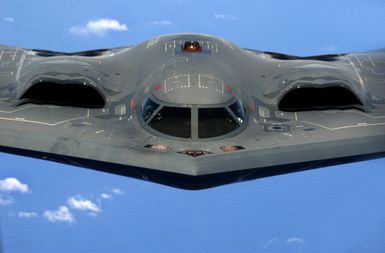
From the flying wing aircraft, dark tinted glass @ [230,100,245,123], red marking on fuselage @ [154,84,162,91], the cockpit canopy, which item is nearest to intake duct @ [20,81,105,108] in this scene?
the flying wing aircraft

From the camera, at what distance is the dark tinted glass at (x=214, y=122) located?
54.1ft

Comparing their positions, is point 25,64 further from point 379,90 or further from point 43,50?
point 379,90

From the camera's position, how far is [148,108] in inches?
688

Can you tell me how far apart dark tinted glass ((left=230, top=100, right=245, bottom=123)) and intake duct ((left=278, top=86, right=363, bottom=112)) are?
5.48 ft

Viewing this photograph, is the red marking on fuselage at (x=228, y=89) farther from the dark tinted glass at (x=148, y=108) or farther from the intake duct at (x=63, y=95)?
the intake duct at (x=63, y=95)

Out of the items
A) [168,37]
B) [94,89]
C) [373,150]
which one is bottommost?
[373,150]

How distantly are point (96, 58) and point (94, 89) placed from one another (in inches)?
115

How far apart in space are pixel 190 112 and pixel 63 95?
4.08m

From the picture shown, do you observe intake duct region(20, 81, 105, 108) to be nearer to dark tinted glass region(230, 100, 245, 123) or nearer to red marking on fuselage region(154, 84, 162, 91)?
red marking on fuselage region(154, 84, 162, 91)

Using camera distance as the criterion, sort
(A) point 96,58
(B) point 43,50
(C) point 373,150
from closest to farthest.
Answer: (C) point 373,150 < (A) point 96,58 < (B) point 43,50

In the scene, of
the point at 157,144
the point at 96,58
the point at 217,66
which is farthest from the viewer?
the point at 96,58

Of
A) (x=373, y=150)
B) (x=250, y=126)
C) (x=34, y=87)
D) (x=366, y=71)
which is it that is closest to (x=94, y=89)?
(x=34, y=87)

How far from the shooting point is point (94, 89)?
1902 centimetres

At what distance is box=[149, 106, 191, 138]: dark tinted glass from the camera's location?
16459 millimetres
